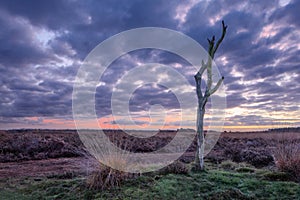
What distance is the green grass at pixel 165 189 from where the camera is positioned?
19.0 ft

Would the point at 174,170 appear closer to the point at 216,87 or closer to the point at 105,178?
the point at 105,178

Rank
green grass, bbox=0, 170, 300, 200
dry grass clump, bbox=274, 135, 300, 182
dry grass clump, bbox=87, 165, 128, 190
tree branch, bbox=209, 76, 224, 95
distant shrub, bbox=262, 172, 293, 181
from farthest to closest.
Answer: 1. tree branch, bbox=209, 76, 224, 95
2. dry grass clump, bbox=274, 135, 300, 182
3. distant shrub, bbox=262, 172, 293, 181
4. dry grass clump, bbox=87, 165, 128, 190
5. green grass, bbox=0, 170, 300, 200

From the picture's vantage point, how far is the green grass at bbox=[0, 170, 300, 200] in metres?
5.78

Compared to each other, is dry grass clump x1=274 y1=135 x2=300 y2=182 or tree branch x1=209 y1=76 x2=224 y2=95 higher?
tree branch x1=209 y1=76 x2=224 y2=95

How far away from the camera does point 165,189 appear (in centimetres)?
603

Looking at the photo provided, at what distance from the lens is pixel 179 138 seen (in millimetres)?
24859

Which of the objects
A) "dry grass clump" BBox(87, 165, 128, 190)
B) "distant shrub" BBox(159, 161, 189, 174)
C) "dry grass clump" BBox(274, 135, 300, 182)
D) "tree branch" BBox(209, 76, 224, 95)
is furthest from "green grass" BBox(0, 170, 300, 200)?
"tree branch" BBox(209, 76, 224, 95)

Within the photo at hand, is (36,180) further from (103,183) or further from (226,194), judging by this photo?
(226,194)

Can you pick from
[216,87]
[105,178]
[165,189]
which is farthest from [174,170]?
[216,87]

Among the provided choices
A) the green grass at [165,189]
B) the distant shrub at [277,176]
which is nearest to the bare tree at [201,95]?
the green grass at [165,189]

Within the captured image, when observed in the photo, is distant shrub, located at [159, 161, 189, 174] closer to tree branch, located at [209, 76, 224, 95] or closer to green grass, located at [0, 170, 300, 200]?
green grass, located at [0, 170, 300, 200]

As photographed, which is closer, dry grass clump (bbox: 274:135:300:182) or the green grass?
the green grass

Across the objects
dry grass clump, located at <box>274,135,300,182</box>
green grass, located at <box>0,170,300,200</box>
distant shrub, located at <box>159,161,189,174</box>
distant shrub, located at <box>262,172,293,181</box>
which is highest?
dry grass clump, located at <box>274,135,300,182</box>

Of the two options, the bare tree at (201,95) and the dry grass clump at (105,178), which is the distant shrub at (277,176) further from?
the dry grass clump at (105,178)
